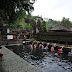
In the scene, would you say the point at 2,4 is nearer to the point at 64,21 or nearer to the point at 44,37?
the point at 44,37

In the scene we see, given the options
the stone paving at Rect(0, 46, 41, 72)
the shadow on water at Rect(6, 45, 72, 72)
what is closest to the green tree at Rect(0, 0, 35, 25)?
the stone paving at Rect(0, 46, 41, 72)

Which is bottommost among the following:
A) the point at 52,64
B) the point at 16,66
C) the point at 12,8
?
the point at 52,64

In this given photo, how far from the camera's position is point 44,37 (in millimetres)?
31906

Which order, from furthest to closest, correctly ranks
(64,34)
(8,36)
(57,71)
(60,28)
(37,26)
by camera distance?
(37,26), (8,36), (60,28), (64,34), (57,71)

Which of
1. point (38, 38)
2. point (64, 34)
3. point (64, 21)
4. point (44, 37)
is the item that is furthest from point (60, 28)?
point (64, 21)

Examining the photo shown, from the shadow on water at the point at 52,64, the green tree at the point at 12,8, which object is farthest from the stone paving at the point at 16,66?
the green tree at the point at 12,8

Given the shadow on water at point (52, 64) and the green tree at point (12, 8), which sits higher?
the green tree at point (12, 8)

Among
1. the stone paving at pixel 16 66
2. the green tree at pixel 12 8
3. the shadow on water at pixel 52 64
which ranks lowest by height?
the shadow on water at pixel 52 64

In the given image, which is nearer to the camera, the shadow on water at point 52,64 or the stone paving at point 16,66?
the stone paving at point 16,66

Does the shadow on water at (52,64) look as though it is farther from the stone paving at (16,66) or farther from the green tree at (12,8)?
the green tree at (12,8)

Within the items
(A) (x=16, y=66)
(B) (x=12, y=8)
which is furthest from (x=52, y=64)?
(B) (x=12, y=8)

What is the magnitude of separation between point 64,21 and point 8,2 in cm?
5188

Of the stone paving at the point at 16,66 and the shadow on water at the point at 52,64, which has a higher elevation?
the stone paving at the point at 16,66

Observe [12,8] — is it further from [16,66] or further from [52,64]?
[52,64]
